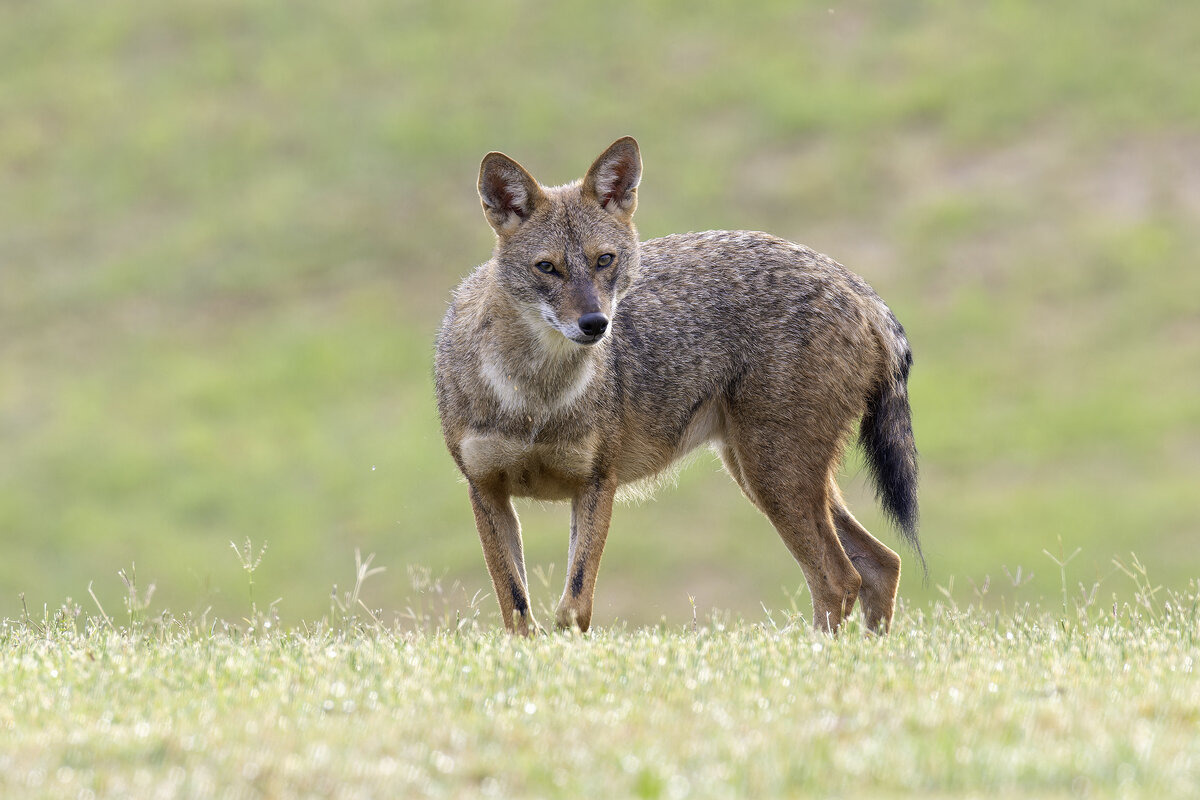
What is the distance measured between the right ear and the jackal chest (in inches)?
44.0

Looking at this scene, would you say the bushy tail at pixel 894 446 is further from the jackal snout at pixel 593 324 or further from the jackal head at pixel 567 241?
the jackal snout at pixel 593 324

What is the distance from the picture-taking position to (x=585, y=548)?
8.21 m

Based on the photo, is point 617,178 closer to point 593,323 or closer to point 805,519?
point 593,323

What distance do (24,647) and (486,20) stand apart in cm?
3388

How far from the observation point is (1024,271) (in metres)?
31.4

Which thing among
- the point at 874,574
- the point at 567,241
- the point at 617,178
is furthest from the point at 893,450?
the point at 567,241

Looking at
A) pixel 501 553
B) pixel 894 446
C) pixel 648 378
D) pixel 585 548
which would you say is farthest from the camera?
pixel 894 446

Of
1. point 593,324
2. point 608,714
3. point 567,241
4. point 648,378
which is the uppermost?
point 567,241

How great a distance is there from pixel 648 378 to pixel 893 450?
150 centimetres

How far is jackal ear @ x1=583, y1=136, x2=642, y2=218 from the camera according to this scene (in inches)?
337

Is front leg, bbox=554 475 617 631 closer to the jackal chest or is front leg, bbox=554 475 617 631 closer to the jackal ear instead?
the jackal chest

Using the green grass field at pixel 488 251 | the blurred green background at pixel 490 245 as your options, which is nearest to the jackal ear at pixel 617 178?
the green grass field at pixel 488 251

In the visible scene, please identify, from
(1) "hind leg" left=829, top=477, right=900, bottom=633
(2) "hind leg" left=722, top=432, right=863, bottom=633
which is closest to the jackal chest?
(2) "hind leg" left=722, top=432, right=863, bottom=633

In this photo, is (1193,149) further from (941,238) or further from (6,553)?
(6,553)
